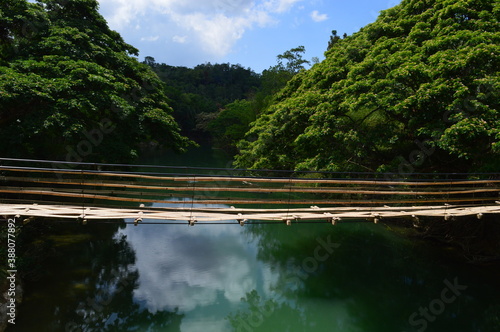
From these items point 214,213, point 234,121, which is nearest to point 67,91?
point 214,213

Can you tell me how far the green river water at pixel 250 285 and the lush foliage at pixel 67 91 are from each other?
2.80 metres

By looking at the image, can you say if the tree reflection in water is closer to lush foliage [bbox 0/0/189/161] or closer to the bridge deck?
the bridge deck

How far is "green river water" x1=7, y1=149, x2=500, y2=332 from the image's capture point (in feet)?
18.7

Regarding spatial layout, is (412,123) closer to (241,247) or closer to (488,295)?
(488,295)

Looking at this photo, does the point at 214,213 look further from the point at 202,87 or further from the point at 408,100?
the point at 202,87

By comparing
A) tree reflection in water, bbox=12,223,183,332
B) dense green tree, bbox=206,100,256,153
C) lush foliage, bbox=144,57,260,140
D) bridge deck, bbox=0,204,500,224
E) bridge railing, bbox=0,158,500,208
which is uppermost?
lush foliage, bbox=144,57,260,140

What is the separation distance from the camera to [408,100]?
619 cm

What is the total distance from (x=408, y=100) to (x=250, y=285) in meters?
5.35

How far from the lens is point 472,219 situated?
8.18m

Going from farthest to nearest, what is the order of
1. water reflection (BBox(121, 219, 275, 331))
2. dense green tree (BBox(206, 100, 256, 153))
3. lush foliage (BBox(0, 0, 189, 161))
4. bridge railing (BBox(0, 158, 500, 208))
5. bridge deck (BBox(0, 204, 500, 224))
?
dense green tree (BBox(206, 100, 256, 153)) < lush foliage (BBox(0, 0, 189, 161)) < water reflection (BBox(121, 219, 275, 331)) < bridge railing (BBox(0, 158, 500, 208)) < bridge deck (BBox(0, 204, 500, 224))

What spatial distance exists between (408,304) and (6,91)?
9.27m

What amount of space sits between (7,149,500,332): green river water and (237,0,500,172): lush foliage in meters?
2.69

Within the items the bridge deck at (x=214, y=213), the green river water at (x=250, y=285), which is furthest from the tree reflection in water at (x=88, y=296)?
the bridge deck at (x=214, y=213)

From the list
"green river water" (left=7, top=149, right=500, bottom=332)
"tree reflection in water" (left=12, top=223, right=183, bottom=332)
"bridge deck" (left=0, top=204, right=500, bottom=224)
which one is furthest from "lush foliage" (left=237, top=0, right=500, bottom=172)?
"tree reflection in water" (left=12, top=223, right=183, bottom=332)
